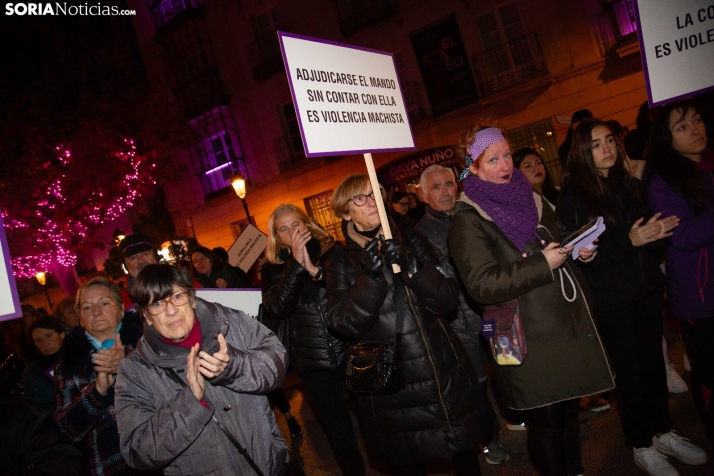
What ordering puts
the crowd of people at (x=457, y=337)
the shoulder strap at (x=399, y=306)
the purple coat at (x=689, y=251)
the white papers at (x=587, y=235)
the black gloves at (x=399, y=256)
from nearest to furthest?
the crowd of people at (x=457, y=337)
the white papers at (x=587, y=235)
the black gloves at (x=399, y=256)
the shoulder strap at (x=399, y=306)
the purple coat at (x=689, y=251)

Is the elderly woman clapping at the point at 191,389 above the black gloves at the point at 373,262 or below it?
below

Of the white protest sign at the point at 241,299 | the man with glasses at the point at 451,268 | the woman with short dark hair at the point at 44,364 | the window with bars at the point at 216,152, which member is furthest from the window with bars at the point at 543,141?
the woman with short dark hair at the point at 44,364

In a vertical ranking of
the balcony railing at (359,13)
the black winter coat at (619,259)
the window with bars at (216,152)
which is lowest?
the black winter coat at (619,259)

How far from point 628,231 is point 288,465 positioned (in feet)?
8.24

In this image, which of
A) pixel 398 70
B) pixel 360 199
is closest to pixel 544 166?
pixel 360 199

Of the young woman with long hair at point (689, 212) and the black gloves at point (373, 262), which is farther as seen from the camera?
the young woman with long hair at point (689, 212)

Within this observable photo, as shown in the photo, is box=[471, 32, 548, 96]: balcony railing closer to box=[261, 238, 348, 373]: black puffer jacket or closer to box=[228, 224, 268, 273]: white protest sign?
box=[228, 224, 268, 273]: white protest sign

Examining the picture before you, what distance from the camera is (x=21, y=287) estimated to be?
3219 cm

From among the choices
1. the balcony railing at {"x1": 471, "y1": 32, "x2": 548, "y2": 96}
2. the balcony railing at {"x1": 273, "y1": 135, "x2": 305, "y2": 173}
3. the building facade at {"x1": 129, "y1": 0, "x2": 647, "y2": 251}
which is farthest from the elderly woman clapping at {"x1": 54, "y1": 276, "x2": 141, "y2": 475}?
the balcony railing at {"x1": 273, "y1": 135, "x2": 305, "y2": 173}

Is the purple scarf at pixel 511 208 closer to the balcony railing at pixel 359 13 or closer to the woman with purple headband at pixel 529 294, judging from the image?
the woman with purple headband at pixel 529 294

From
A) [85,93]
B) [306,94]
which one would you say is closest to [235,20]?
[85,93]

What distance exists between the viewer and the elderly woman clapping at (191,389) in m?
2.24

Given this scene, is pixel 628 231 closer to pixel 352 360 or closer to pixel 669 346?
pixel 352 360

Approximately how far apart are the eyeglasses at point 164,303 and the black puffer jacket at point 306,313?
1408 millimetres
